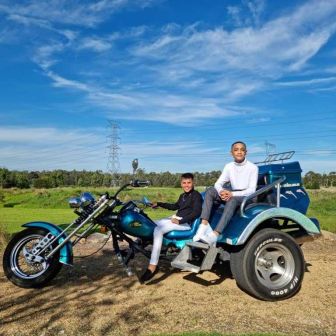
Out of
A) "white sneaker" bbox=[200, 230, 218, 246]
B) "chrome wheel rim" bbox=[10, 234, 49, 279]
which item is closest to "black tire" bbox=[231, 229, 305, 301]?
"white sneaker" bbox=[200, 230, 218, 246]

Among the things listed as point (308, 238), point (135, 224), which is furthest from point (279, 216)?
point (135, 224)

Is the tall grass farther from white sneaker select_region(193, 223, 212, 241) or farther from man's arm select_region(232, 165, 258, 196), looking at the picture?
man's arm select_region(232, 165, 258, 196)

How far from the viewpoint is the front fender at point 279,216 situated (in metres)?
5.46

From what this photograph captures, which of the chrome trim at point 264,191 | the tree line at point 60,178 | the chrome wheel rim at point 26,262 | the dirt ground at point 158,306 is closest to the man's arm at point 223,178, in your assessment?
the chrome trim at point 264,191

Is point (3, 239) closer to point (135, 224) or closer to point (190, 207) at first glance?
point (135, 224)

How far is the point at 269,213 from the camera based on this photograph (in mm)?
5695

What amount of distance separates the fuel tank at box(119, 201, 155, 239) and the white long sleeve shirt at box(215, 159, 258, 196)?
1.10m

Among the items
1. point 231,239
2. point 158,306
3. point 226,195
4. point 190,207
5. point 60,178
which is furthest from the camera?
point 60,178

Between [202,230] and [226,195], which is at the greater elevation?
[226,195]

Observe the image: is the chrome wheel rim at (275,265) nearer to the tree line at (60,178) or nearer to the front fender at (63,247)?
the front fender at (63,247)

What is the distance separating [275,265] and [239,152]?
1625 millimetres

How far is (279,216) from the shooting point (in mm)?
5820

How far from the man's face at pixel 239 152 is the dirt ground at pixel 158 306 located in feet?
5.79

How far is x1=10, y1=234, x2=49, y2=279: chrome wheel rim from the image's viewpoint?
19.8 ft
